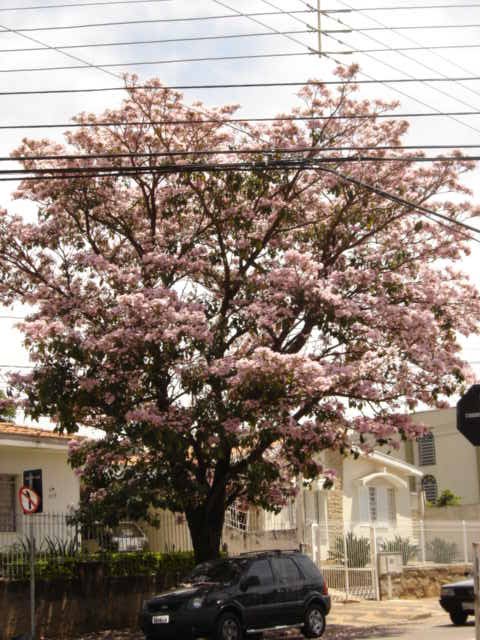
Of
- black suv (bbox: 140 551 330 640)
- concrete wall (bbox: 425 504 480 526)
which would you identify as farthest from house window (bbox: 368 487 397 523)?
black suv (bbox: 140 551 330 640)

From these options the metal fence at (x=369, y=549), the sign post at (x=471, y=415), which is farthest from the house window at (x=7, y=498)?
the sign post at (x=471, y=415)

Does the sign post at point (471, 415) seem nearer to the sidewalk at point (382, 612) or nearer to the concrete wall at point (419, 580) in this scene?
the sidewalk at point (382, 612)

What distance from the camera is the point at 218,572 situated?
20078 millimetres

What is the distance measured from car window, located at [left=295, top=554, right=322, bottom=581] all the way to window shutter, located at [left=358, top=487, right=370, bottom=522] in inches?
711

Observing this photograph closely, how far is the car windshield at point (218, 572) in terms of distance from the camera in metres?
19.8

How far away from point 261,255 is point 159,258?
2323 millimetres

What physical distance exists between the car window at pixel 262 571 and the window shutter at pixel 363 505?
19378 millimetres

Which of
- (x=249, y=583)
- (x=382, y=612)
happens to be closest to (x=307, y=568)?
(x=249, y=583)

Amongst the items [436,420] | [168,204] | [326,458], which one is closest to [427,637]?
[168,204]

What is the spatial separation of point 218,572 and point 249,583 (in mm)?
618

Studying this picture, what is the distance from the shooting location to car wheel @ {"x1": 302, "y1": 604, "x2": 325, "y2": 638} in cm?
2092

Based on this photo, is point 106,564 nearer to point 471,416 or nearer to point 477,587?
point 477,587

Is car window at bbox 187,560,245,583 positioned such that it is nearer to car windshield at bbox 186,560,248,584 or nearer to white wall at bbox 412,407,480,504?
car windshield at bbox 186,560,248,584

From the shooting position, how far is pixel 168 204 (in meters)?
22.0
